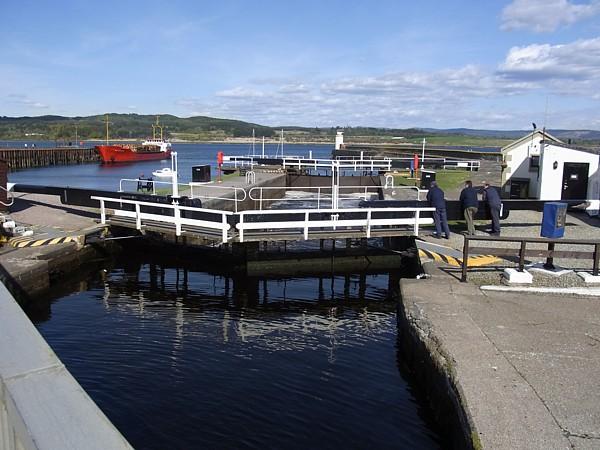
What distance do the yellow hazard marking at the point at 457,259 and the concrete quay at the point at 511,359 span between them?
1.77 meters

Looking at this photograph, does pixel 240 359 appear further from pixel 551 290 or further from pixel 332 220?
Result: pixel 332 220

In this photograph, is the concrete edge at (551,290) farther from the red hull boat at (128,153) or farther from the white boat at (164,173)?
the red hull boat at (128,153)

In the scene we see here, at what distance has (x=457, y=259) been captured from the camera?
42.9ft

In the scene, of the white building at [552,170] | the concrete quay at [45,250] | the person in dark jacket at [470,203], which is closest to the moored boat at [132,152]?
the concrete quay at [45,250]

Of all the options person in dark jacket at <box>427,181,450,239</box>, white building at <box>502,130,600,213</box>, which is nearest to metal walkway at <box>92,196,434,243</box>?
person in dark jacket at <box>427,181,450,239</box>

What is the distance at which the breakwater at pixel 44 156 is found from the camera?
7750 centimetres

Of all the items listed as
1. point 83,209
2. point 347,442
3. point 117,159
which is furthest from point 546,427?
point 117,159

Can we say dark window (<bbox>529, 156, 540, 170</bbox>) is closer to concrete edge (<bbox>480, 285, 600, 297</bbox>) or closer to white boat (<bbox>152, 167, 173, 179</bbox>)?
concrete edge (<bbox>480, 285, 600, 297</bbox>)

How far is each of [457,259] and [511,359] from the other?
615 centimetres

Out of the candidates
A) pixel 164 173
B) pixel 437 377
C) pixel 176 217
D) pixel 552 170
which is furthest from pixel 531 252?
pixel 164 173

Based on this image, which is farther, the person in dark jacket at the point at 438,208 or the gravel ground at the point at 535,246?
the person in dark jacket at the point at 438,208

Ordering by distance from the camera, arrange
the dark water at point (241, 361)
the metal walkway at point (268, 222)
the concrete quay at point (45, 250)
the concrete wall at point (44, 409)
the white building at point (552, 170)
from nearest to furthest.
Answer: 1. the concrete wall at point (44, 409)
2. the dark water at point (241, 361)
3. the concrete quay at point (45, 250)
4. the metal walkway at point (268, 222)
5. the white building at point (552, 170)

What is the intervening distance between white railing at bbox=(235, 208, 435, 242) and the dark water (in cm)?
163

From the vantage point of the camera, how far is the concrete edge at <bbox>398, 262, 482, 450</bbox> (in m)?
5.89
